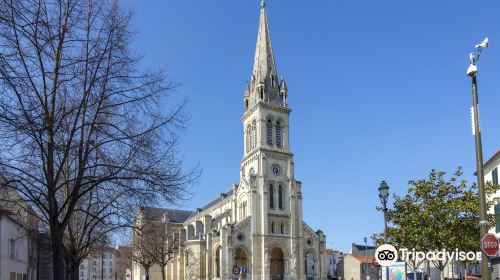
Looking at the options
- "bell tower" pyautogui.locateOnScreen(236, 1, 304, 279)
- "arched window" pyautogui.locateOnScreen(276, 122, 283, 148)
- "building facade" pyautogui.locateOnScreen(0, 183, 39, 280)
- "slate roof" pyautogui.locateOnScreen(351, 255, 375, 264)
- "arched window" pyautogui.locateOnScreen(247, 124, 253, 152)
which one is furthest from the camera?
"slate roof" pyautogui.locateOnScreen(351, 255, 375, 264)

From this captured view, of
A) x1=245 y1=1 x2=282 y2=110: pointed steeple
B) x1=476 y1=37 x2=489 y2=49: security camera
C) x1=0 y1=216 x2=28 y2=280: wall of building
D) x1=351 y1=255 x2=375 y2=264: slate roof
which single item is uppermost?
x1=245 y1=1 x2=282 y2=110: pointed steeple

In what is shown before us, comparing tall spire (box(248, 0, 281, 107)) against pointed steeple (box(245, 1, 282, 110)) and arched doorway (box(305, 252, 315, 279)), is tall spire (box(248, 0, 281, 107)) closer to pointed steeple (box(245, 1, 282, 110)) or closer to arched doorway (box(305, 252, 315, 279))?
pointed steeple (box(245, 1, 282, 110))

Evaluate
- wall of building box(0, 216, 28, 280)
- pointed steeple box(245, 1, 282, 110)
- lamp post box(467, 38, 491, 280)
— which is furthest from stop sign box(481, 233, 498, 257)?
pointed steeple box(245, 1, 282, 110)

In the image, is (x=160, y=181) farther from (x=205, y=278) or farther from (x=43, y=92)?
(x=205, y=278)

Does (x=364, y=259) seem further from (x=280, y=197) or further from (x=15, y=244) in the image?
(x=15, y=244)

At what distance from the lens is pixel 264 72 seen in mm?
79562

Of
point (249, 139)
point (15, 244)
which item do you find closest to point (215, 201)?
point (249, 139)

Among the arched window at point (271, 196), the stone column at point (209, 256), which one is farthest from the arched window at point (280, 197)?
the stone column at point (209, 256)

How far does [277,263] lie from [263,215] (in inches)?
298

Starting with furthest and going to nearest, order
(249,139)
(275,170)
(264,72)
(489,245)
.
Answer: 1. (264,72)
2. (249,139)
3. (275,170)
4. (489,245)

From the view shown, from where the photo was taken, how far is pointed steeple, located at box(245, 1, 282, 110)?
78.0 metres

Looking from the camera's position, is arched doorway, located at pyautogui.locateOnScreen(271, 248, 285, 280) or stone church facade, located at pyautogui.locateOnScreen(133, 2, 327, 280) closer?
stone church facade, located at pyautogui.locateOnScreen(133, 2, 327, 280)

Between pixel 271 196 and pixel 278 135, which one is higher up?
pixel 278 135

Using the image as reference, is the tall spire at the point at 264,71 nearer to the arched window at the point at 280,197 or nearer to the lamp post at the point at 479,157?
the arched window at the point at 280,197
